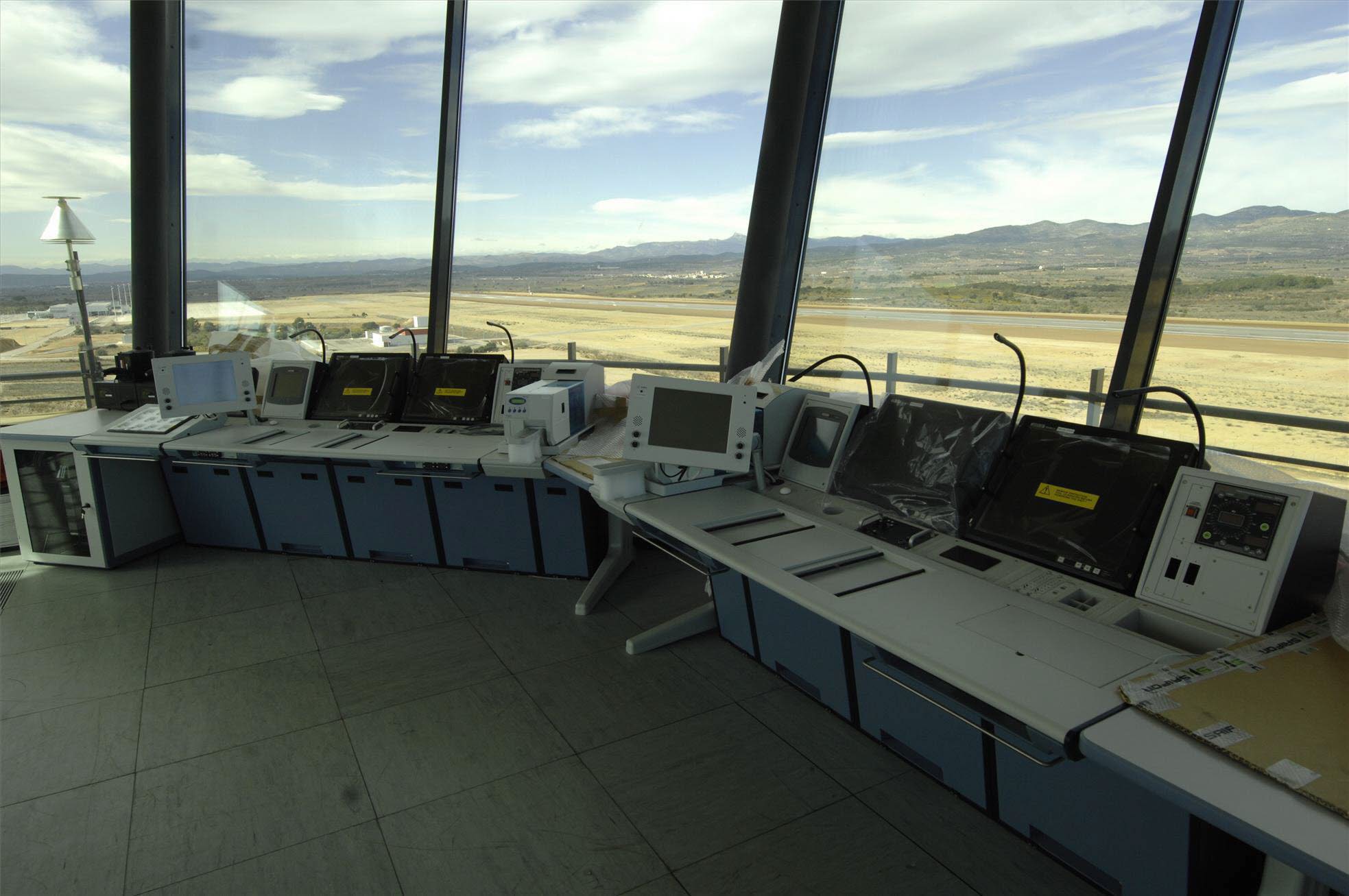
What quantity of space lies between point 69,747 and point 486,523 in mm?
1762

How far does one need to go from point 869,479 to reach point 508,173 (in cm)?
342

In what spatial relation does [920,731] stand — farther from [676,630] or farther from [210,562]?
[210,562]

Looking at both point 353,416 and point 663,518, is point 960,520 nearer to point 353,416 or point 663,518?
point 663,518

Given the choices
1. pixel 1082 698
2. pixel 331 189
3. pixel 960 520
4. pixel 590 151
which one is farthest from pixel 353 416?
pixel 1082 698

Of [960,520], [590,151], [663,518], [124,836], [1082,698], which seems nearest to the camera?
[1082,698]

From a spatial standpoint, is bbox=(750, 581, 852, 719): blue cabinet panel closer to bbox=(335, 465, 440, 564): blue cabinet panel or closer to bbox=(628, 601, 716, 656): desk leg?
bbox=(628, 601, 716, 656): desk leg

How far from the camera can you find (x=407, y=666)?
2.91m

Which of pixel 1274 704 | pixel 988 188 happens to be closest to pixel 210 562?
pixel 988 188

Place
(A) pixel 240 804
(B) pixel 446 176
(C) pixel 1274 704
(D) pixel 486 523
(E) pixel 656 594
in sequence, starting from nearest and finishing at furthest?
(C) pixel 1274 704, (A) pixel 240 804, (E) pixel 656 594, (D) pixel 486 523, (B) pixel 446 176

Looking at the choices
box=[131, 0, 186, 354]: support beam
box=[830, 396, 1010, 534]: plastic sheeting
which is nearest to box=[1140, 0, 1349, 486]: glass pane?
box=[830, 396, 1010, 534]: plastic sheeting

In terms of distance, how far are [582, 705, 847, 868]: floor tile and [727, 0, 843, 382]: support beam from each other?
2081 mm

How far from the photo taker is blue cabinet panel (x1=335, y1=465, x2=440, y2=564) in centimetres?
372

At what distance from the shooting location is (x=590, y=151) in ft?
15.3

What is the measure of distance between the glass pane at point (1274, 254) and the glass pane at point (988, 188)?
0.63 feet
